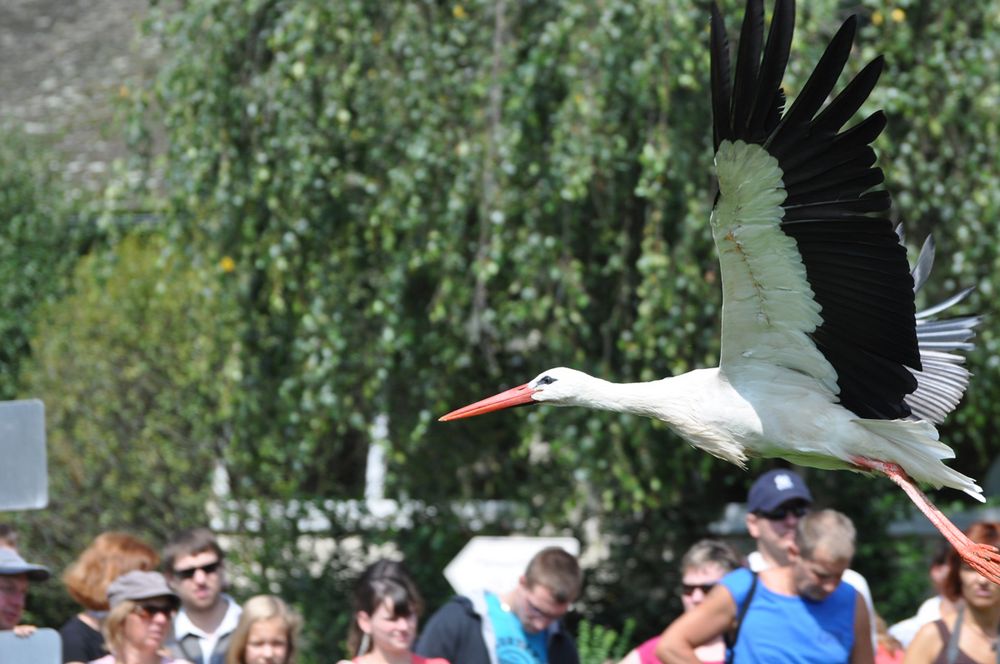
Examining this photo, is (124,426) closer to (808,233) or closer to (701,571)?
(701,571)

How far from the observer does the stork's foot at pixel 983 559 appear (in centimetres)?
490

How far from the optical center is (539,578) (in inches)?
220

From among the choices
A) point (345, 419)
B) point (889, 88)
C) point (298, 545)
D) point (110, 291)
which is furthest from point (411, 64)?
point (110, 291)

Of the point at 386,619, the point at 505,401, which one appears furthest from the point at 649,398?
the point at 386,619

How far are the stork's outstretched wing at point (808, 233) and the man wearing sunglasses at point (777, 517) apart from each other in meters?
0.69

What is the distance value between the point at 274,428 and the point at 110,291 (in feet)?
10.9

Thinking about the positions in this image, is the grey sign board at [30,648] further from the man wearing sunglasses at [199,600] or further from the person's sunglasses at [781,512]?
the person's sunglasses at [781,512]

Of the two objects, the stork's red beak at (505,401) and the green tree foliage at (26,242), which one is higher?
the green tree foliage at (26,242)

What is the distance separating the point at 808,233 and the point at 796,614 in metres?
1.38

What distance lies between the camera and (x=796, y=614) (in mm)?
5312

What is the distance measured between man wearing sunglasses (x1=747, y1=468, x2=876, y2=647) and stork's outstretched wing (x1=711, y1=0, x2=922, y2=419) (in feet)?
2.28

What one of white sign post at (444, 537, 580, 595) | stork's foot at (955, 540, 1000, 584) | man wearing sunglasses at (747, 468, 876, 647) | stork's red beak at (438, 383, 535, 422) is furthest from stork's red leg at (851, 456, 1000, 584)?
white sign post at (444, 537, 580, 595)

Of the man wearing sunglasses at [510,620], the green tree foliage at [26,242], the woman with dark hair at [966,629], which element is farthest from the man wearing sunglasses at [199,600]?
the green tree foliage at [26,242]

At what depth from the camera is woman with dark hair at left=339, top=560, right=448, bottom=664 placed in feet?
17.4
